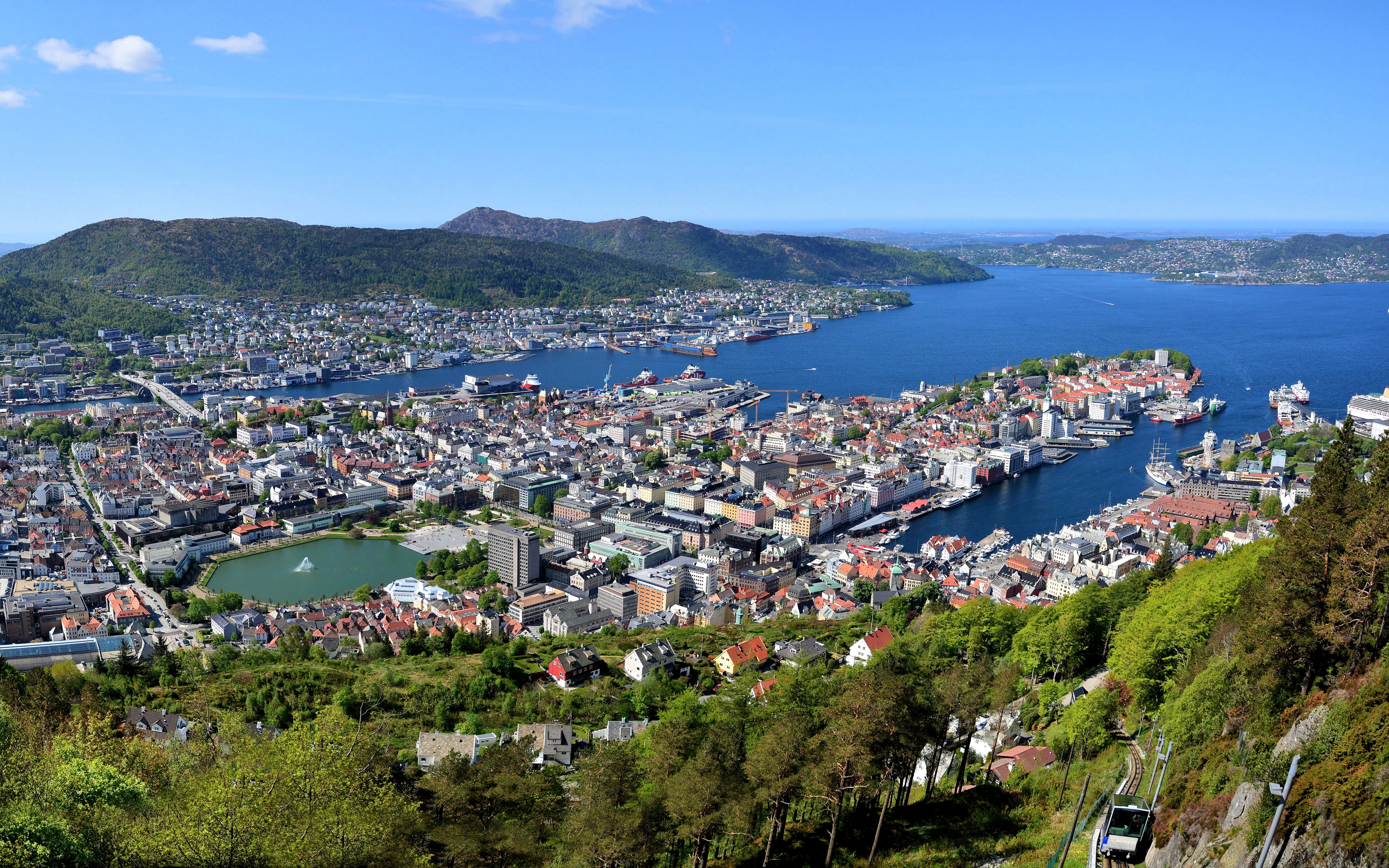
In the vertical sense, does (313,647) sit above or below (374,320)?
below

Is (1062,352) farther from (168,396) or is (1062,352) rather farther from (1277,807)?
(1277,807)

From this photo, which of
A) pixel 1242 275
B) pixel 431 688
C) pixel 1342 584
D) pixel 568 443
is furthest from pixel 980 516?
pixel 1242 275

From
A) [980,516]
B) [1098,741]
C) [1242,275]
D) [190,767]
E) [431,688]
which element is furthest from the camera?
[1242,275]

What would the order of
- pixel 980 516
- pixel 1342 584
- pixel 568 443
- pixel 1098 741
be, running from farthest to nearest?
1. pixel 568 443
2. pixel 980 516
3. pixel 1098 741
4. pixel 1342 584

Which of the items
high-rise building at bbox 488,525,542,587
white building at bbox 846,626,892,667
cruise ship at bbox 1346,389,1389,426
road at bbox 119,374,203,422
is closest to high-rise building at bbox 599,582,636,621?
high-rise building at bbox 488,525,542,587

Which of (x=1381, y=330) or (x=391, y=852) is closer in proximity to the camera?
(x=391, y=852)

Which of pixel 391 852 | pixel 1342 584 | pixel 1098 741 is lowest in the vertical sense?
pixel 1098 741

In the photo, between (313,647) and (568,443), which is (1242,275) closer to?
(568,443)

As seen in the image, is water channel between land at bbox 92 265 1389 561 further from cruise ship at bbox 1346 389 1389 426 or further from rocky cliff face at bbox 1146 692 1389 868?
rocky cliff face at bbox 1146 692 1389 868

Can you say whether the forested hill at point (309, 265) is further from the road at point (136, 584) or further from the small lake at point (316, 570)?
the small lake at point (316, 570)
